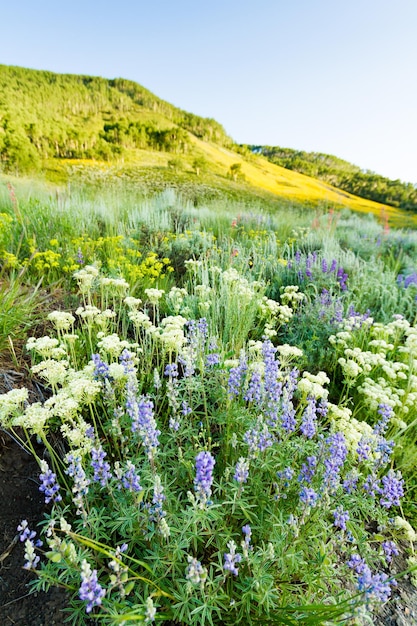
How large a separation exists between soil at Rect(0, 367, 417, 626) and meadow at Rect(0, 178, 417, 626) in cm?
6

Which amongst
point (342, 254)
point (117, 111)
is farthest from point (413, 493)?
point (117, 111)

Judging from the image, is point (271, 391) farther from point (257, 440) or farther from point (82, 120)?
point (82, 120)

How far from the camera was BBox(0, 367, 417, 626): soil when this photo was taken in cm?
146

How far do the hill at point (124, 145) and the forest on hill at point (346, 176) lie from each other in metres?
1.13

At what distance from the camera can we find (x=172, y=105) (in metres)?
45.3

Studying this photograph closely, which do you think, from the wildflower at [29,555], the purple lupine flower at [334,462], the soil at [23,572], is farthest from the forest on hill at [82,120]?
the purple lupine flower at [334,462]

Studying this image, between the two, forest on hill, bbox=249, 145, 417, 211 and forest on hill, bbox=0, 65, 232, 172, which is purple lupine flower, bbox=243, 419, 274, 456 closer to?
forest on hill, bbox=0, 65, 232, 172

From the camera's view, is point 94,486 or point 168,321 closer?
point 94,486

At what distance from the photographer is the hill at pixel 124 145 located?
17234 mm

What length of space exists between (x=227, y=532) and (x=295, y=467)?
1.78 ft

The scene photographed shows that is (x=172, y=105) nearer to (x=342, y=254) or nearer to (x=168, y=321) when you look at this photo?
(x=342, y=254)

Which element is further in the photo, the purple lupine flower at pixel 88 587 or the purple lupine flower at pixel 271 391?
the purple lupine flower at pixel 271 391

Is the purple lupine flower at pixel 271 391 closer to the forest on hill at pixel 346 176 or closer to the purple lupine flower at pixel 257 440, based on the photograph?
the purple lupine flower at pixel 257 440

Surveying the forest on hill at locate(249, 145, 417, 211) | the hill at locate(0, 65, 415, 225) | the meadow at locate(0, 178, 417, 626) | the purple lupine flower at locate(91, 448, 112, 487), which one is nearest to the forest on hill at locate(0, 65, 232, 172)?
the hill at locate(0, 65, 415, 225)
